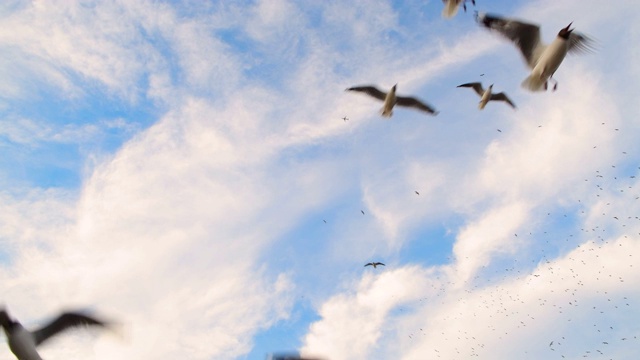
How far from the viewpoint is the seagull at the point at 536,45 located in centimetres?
1698

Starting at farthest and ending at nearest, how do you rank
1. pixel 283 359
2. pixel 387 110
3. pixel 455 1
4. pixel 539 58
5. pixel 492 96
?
pixel 492 96, pixel 387 110, pixel 539 58, pixel 455 1, pixel 283 359

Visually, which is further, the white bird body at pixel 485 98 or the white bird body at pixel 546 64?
the white bird body at pixel 485 98

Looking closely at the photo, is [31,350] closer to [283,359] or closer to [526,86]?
[283,359]

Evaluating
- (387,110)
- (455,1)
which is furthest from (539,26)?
(387,110)

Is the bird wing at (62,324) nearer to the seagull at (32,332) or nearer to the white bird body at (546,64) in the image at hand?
the seagull at (32,332)

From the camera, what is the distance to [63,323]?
14656 mm

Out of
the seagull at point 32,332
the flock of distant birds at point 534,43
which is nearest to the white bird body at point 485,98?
the flock of distant birds at point 534,43

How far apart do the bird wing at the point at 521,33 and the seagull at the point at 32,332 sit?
15895 millimetres

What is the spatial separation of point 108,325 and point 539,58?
16.6 metres

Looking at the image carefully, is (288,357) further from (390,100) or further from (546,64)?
(390,100)

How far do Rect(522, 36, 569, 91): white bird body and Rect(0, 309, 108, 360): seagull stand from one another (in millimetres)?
16264

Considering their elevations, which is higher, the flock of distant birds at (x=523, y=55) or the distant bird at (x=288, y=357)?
the flock of distant birds at (x=523, y=55)

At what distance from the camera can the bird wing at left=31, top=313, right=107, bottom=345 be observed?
1440 centimetres

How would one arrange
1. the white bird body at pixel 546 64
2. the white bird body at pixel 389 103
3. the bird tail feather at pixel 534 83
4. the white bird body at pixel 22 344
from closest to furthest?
the white bird body at pixel 22 344, the white bird body at pixel 546 64, the bird tail feather at pixel 534 83, the white bird body at pixel 389 103
